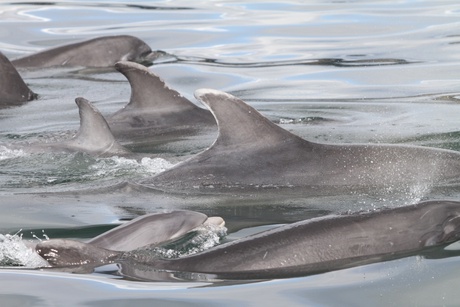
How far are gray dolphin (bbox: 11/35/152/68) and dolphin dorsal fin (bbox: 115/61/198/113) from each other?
14.6 feet

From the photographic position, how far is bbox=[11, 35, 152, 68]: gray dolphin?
1486 cm

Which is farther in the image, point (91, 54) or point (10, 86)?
point (91, 54)

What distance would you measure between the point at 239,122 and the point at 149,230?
1.51 m

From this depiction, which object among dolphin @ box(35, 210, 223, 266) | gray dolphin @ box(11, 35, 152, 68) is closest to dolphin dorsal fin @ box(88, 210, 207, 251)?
dolphin @ box(35, 210, 223, 266)

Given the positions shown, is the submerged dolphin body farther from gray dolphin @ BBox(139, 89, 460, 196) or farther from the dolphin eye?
gray dolphin @ BBox(139, 89, 460, 196)

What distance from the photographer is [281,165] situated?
7645 mm

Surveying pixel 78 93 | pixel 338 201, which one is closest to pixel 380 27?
pixel 78 93

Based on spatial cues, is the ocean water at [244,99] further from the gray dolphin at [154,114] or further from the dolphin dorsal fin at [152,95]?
the dolphin dorsal fin at [152,95]

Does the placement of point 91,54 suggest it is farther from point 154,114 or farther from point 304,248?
point 304,248

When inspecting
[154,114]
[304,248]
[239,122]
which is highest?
[239,122]

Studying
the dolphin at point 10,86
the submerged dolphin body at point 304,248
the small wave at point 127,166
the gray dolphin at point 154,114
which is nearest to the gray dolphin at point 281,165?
the small wave at point 127,166

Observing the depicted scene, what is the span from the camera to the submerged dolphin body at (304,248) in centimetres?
574

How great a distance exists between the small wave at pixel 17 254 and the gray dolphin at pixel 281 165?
1616 millimetres

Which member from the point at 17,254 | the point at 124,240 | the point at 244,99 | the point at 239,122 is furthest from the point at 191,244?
the point at 244,99
